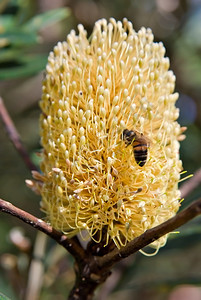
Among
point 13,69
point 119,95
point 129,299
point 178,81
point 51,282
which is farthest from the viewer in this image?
point 129,299

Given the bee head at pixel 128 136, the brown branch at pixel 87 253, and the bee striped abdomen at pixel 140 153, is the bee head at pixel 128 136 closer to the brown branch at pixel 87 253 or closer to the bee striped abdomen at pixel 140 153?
the bee striped abdomen at pixel 140 153

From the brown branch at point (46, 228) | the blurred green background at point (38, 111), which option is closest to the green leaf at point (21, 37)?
the blurred green background at point (38, 111)

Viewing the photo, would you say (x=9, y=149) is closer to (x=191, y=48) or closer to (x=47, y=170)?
(x=191, y=48)

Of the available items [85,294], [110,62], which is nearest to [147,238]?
[85,294]

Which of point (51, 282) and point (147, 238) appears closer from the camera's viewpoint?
point (147, 238)

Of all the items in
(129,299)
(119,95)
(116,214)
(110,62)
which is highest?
(110,62)

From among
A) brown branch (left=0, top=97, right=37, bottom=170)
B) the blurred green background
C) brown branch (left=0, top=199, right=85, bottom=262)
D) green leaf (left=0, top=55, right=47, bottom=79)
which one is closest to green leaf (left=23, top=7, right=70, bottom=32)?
the blurred green background

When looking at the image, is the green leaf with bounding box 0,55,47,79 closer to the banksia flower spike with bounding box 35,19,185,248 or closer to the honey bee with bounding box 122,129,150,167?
the banksia flower spike with bounding box 35,19,185,248
